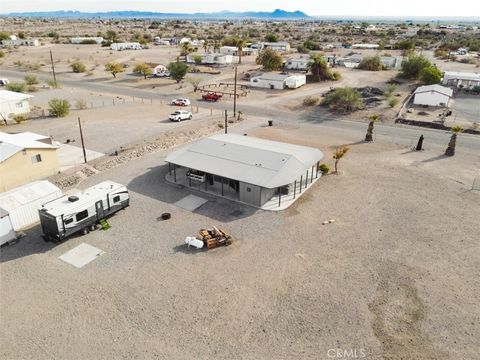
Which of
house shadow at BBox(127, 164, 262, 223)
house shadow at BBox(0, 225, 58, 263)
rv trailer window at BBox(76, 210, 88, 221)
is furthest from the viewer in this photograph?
house shadow at BBox(127, 164, 262, 223)

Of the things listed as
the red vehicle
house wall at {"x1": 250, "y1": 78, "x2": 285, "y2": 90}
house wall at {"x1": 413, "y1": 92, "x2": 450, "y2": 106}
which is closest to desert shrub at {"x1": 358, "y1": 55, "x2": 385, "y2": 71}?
house wall at {"x1": 250, "y1": 78, "x2": 285, "y2": 90}

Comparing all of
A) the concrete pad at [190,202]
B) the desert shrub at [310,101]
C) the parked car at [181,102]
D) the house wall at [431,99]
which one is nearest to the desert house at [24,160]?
the concrete pad at [190,202]

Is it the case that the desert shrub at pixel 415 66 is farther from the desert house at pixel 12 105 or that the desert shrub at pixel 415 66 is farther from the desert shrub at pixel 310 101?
the desert house at pixel 12 105

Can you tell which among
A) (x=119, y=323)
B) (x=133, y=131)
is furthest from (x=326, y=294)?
(x=133, y=131)

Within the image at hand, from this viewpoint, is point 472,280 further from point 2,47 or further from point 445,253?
point 2,47

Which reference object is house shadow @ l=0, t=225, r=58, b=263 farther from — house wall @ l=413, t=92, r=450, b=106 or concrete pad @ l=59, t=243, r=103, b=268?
house wall @ l=413, t=92, r=450, b=106

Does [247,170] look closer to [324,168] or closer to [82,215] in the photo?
[324,168]

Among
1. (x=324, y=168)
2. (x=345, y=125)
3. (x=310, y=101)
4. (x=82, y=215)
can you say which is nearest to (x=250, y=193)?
(x=324, y=168)
